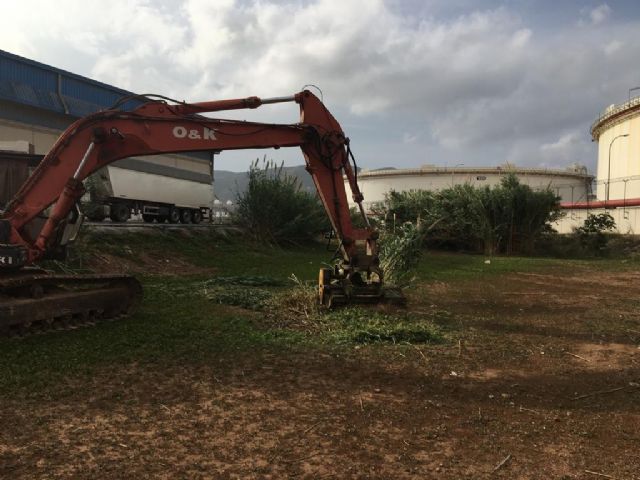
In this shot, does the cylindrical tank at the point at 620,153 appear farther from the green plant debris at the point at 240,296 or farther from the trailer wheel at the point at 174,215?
the green plant debris at the point at 240,296

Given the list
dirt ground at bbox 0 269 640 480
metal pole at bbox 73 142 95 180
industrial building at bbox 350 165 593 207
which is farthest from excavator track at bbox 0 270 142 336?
industrial building at bbox 350 165 593 207

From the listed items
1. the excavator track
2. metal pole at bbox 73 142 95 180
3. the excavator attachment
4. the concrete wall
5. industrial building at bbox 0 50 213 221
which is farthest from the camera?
the concrete wall

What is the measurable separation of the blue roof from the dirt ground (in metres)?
21.1

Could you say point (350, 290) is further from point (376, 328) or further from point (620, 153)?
point (620, 153)

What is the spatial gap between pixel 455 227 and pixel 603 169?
78.8 ft

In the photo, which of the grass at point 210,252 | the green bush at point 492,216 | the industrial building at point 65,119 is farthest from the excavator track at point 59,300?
the green bush at point 492,216

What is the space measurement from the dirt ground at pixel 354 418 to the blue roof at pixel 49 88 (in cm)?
2108

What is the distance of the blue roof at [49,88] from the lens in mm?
22328

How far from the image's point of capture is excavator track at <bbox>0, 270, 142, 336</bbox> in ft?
21.2

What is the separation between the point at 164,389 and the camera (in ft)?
16.4

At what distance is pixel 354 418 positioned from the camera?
14.5ft

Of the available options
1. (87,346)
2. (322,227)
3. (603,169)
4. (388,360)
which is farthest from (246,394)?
(603,169)

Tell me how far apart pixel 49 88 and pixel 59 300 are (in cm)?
2097

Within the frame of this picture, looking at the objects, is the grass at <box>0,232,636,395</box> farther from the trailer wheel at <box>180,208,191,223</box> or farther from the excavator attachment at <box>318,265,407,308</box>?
the trailer wheel at <box>180,208,191,223</box>
